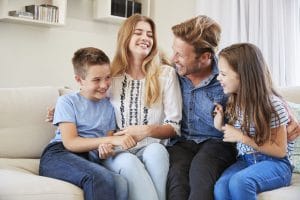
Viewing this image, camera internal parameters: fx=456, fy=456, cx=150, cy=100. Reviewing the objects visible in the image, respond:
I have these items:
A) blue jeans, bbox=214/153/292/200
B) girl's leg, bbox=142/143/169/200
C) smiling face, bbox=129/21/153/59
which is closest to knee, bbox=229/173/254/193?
blue jeans, bbox=214/153/292/200

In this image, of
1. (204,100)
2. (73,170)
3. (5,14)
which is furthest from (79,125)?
(5,14)

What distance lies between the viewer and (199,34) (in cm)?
214

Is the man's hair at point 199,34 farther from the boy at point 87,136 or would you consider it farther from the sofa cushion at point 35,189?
the sofa cushion at point 35,189

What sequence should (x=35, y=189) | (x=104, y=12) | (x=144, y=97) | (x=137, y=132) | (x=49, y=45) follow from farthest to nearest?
(x=104, y=12) < (x=49, y=45) < (x=144, y=97) < (x=137, y=132) < (x=35, y=189)

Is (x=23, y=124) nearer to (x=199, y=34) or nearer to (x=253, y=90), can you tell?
(x=199, y=34)

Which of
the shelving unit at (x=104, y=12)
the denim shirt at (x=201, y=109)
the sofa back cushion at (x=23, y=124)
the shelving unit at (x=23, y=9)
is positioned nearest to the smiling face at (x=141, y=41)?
the denim shirt at (x=201, y=109)

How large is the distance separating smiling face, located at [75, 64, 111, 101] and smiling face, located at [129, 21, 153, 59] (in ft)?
0.61

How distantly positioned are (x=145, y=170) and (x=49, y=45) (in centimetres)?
226

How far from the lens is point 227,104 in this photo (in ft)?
6.60

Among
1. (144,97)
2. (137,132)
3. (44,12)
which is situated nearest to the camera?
(137,132)

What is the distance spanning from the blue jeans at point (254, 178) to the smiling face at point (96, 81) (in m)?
0.64

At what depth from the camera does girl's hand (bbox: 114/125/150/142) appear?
6.29 feet

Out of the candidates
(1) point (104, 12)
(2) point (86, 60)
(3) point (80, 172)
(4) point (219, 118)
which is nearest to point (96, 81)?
(2) point (86, 60)

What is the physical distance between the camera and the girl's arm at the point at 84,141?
72.6 inches
